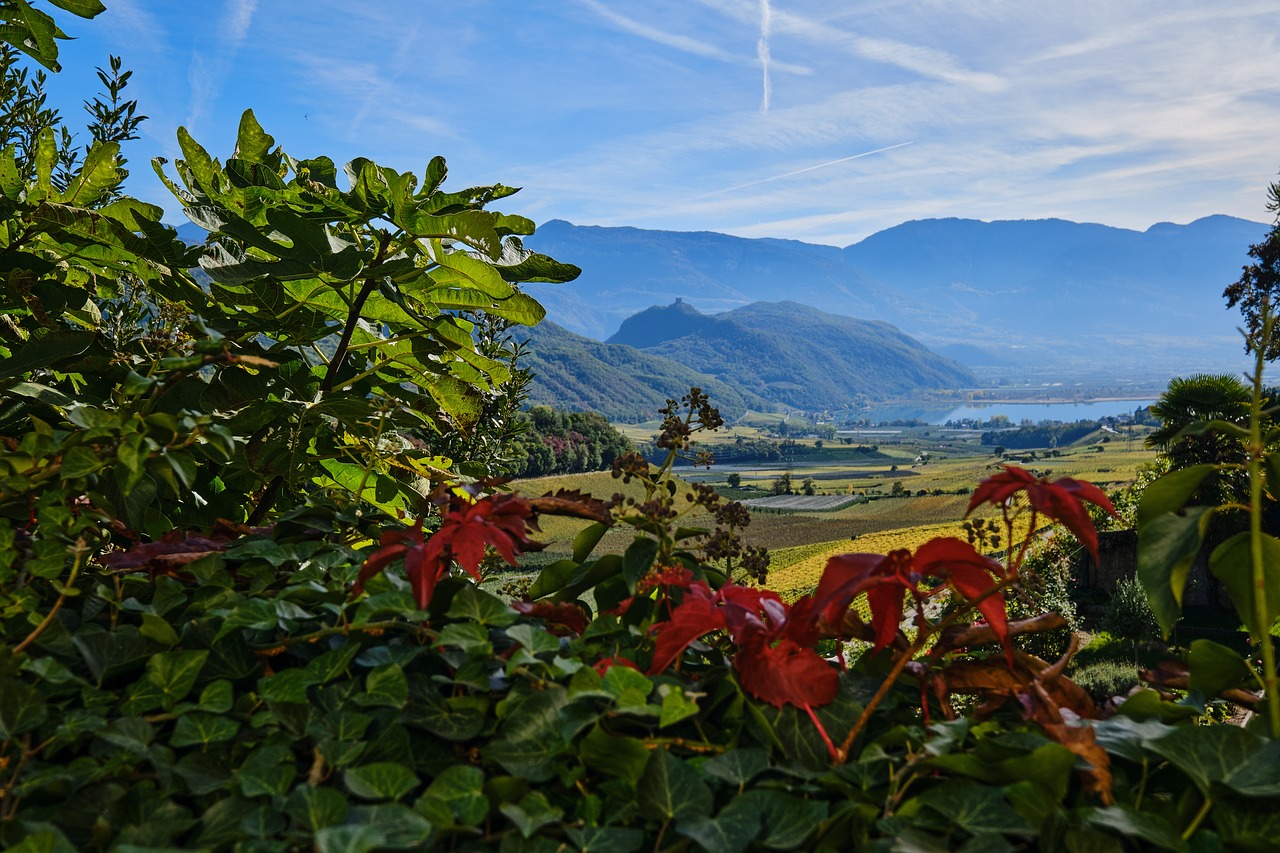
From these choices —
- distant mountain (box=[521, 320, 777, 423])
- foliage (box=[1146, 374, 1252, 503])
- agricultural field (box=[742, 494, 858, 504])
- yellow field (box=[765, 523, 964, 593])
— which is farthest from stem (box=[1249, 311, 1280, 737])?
distant mountain (box=[521, 320, 777, 423])

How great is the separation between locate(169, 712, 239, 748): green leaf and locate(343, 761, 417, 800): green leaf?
138mm

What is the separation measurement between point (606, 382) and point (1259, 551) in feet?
570

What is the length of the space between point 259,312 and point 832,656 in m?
1.28

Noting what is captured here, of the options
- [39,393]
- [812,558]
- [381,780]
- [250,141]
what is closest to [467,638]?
[381,780]

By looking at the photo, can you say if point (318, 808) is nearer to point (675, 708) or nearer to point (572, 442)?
point (675, 708)

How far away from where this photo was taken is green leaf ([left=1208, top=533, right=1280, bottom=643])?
2.73ft

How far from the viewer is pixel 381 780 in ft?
2.20

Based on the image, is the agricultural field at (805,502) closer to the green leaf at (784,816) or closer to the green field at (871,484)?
the green field at (871,484)

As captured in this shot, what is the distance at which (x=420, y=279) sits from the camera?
5.19 ft

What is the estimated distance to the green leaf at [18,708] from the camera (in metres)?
0.72

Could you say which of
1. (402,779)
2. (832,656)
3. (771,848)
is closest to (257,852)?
(402,779)

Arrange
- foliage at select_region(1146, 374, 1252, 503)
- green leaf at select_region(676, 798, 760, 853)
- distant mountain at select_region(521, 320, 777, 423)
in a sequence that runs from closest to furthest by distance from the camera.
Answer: green leaf at select_region(676, 798, 760, 853)
foliage at select_region(1146, 374, 1252, 503)
distant mountain at select_region(521, 320, 777, 423)

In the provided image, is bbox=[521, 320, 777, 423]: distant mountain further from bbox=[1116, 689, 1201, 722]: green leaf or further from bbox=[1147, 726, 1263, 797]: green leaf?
bbox=[1147, 726, 1263, 797]: green leaf

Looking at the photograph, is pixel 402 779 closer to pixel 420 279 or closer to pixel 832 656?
pixel 832 656
